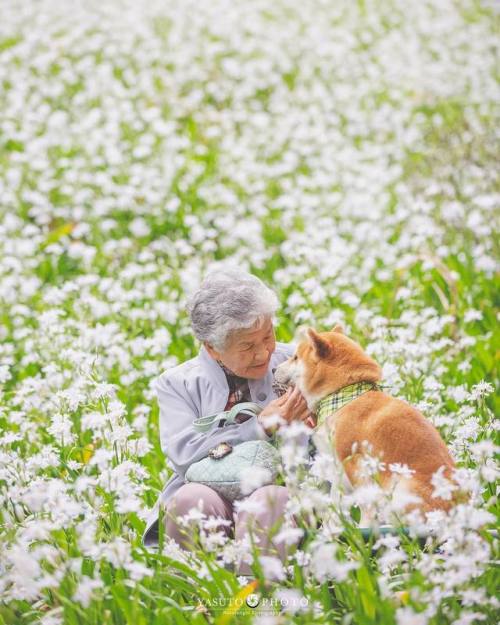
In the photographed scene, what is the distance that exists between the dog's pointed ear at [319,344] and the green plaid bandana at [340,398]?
164 millimetres

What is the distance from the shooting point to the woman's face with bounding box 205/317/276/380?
10.5ft

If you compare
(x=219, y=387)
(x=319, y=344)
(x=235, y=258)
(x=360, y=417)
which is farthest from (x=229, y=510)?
(x=235, y=258)

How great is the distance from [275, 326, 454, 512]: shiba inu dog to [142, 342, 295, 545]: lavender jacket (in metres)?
0.24

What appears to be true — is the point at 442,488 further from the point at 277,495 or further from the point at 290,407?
the point at 290,407

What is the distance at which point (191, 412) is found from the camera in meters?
3.38

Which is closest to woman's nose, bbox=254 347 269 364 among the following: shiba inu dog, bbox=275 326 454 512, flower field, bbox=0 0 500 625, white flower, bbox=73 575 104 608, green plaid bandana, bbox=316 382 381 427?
shiba inu dog, bbox=275 326 454 512

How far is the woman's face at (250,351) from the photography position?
10.5 ft

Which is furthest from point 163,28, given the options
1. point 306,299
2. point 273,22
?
point 306,299

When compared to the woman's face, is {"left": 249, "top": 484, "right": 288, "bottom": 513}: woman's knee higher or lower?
lower

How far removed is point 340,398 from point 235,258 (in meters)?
3.53

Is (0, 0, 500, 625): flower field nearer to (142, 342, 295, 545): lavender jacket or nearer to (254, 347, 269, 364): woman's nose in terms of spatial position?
(142, 342, 295, 545): lavender jacket

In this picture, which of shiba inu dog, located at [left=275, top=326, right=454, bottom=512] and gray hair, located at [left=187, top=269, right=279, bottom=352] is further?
gray hair, located at [left=187, top=269, right=279, bottom=352]

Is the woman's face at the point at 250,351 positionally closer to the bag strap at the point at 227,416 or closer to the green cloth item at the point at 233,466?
the bag strap at the point at 227,416

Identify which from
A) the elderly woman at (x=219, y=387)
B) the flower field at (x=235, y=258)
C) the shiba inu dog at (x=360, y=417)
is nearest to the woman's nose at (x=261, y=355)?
the elderly woman at (x=219, y=387)
